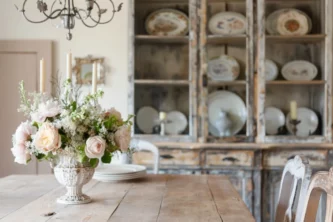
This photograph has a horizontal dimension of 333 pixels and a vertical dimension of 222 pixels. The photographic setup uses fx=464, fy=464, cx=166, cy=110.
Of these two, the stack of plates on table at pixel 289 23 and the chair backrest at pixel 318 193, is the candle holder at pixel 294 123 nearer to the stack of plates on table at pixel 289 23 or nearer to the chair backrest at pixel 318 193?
the stack of plates on table at pixel 289 23

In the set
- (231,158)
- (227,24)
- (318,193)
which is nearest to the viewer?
(318,193)

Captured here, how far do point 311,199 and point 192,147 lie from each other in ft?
6.86

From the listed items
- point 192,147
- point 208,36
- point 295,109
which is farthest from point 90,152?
point 295,109

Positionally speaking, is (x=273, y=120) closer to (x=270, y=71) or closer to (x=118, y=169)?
(x=270, y=71)

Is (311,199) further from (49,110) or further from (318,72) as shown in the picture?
(318,72)

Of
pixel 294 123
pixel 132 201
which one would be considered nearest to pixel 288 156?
pixel 294 123

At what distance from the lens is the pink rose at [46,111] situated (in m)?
1.73

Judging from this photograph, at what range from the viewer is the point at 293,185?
199cm

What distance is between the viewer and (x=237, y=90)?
13.2 ft

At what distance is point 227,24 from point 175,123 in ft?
3.11

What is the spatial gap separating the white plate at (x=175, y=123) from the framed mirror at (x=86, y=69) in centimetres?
67

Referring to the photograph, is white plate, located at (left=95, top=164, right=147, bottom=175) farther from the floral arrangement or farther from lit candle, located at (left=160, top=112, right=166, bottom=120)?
lit candle, located at (left=160, top=112, right=166, bottom=120)

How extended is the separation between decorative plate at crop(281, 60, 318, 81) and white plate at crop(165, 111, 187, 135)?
0.95 metres

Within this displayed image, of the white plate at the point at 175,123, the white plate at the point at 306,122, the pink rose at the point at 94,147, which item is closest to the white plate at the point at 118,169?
the pink rose at the point at 94,147
